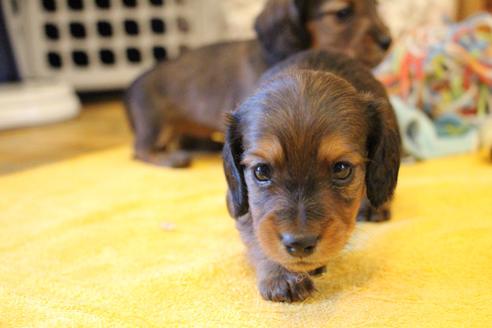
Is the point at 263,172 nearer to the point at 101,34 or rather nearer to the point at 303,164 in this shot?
the point at 303,164

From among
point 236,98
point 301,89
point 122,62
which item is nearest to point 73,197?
point 236,98

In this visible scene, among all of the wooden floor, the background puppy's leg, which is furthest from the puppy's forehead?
the wooden floor

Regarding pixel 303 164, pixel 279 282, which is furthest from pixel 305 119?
pixel 279 282

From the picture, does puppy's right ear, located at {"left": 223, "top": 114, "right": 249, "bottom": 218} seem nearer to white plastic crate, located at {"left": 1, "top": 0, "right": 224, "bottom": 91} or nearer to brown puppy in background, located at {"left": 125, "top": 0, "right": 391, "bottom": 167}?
brown puppy in background, located at {"left": 125, "top": 0, "right": 391, "bottom": 167}

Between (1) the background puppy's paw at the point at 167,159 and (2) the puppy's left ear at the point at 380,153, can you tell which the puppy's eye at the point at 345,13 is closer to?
(1) the background puppy's paw at the point at 167,159

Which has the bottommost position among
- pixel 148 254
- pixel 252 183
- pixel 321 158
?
pixel 148 254

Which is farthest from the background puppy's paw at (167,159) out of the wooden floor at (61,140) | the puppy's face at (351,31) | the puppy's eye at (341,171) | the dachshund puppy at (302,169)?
the puppy's eye at (341,171)

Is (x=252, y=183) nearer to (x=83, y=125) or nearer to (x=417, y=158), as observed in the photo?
(x=417, y=158)

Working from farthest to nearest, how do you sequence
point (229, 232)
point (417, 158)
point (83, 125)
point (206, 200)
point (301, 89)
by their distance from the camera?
point (83, 125) → point (417, 158) → point (206, 200) → point (229, 232) → point (301, 89)
